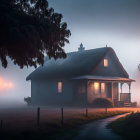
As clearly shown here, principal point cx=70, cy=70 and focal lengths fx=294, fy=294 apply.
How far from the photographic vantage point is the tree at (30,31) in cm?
1646

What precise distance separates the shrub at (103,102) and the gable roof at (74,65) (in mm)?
4117

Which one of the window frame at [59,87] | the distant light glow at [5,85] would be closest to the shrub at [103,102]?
the window frame at [59,87]

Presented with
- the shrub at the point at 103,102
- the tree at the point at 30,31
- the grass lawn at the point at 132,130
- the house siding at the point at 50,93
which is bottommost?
the grass lawn at the point at 132,130

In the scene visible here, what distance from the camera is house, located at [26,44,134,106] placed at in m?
40.3

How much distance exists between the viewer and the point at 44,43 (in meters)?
19.3

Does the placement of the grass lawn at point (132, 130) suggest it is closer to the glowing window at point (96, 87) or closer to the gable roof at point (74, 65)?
the gable roof at point (74, 65)

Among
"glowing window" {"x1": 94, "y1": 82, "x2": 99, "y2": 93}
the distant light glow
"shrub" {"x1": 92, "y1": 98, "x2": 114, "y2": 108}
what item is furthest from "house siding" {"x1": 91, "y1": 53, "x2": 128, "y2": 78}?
the distant light glow

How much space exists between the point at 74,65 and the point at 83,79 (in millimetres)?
5827

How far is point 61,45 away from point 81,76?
20.3m

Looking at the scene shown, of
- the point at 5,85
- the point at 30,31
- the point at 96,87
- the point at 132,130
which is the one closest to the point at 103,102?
the point at 96,87

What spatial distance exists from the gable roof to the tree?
20.8m

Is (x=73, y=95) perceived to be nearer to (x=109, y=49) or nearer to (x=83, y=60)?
(x=83, y=60)

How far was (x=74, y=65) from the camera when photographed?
142 ft

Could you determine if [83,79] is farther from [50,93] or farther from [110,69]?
[50,93]
